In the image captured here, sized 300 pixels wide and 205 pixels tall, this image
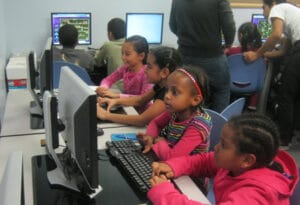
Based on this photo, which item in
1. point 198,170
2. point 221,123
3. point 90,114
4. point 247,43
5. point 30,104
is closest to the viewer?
point 90,114

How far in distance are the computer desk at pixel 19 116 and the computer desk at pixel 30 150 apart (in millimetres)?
58

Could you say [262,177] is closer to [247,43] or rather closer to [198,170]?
[198,170]

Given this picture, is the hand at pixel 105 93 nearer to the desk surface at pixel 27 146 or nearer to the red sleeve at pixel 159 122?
the desk surface at pixel 27 146

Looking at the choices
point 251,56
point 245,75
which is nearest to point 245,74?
point 245,75

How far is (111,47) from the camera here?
10.9 feet

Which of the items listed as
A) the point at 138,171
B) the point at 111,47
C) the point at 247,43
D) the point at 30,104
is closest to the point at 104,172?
the point at 138,171

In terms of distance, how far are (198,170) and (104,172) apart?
1.17 feet

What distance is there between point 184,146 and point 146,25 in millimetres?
2823

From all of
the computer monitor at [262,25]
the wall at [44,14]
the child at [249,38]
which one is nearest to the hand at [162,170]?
the child at [249,38]

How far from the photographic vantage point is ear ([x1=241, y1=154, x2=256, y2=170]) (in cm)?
109

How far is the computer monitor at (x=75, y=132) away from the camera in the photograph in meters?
1.01

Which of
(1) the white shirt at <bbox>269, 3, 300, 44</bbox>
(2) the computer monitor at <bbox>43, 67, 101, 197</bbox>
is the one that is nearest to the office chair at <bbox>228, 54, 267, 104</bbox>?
(1) the white shirt at <bbox>269, 3, 300, 44</bbox>

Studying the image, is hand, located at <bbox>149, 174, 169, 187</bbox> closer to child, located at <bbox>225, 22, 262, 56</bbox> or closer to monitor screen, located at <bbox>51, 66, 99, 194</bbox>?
monitor screen, located at <bbox>51, 66, 99, 194</bbox>

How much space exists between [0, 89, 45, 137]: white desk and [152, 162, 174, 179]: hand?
2.46 ft
